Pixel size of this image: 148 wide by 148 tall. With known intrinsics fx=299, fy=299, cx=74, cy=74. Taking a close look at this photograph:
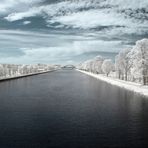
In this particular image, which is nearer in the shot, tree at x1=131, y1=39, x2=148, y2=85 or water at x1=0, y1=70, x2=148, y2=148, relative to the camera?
water at x1=0, y1=70, x2=148, y2=148

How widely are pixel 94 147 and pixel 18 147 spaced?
14.8 ft

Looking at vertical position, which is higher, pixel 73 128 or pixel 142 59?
pixel 142 59

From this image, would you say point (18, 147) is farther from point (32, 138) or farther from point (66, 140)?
point (66, 140)

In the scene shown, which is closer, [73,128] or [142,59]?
[73,128]

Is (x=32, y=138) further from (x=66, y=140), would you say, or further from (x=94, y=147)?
(x=94, y=147)

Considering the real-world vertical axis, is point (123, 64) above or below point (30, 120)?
above

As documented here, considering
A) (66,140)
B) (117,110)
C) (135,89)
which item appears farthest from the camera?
(135,89)

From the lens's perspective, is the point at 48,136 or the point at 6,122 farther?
the point at 6,122

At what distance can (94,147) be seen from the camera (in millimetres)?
17938

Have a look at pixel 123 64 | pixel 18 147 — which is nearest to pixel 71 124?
Result: pixel 18 147

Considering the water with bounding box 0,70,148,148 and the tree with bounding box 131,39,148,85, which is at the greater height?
the tree with bounding box 131,39,148,85

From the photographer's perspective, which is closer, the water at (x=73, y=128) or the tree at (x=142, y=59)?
the water at (x=73, y=128)

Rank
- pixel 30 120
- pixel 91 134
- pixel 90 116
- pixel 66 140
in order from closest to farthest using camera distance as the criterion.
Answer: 1. pixel 66 140
2. pixel 91 134
3. pixel 30 120
4. pixel 90 116

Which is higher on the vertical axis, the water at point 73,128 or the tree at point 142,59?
the tree at point 142,59
